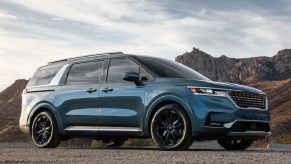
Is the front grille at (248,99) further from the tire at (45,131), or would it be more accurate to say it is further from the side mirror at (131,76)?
the tire at (45,131)

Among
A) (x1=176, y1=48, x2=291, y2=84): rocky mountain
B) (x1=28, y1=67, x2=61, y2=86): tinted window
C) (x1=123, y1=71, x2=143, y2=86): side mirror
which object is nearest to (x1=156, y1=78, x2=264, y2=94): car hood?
(x1=123, y1=71, x2=143, y2=86): side mirror

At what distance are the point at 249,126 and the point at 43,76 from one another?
4.90 metres

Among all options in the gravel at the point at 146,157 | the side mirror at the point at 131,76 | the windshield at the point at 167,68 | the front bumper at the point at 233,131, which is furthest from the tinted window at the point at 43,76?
the front bumper at the point at 233,131

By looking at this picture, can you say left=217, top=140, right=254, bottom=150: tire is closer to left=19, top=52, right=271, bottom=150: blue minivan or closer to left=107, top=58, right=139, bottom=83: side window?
left=19, top=52, right=271, bottom=150: blue minivan

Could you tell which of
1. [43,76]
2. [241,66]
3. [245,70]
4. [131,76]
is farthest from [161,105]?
[241,66]

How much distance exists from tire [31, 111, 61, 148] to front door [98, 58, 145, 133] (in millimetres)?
1264

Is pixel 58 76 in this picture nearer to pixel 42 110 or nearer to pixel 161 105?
pixel 42 110

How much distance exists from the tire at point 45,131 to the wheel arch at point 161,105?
91.7 inches

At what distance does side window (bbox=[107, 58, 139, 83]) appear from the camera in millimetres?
9469

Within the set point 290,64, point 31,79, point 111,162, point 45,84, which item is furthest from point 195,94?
point 290,64

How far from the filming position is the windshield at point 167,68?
913cm

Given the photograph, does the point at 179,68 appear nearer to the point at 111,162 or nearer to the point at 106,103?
the point at 106,103

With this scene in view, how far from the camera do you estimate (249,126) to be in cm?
870

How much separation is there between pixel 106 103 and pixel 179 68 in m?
1.54
